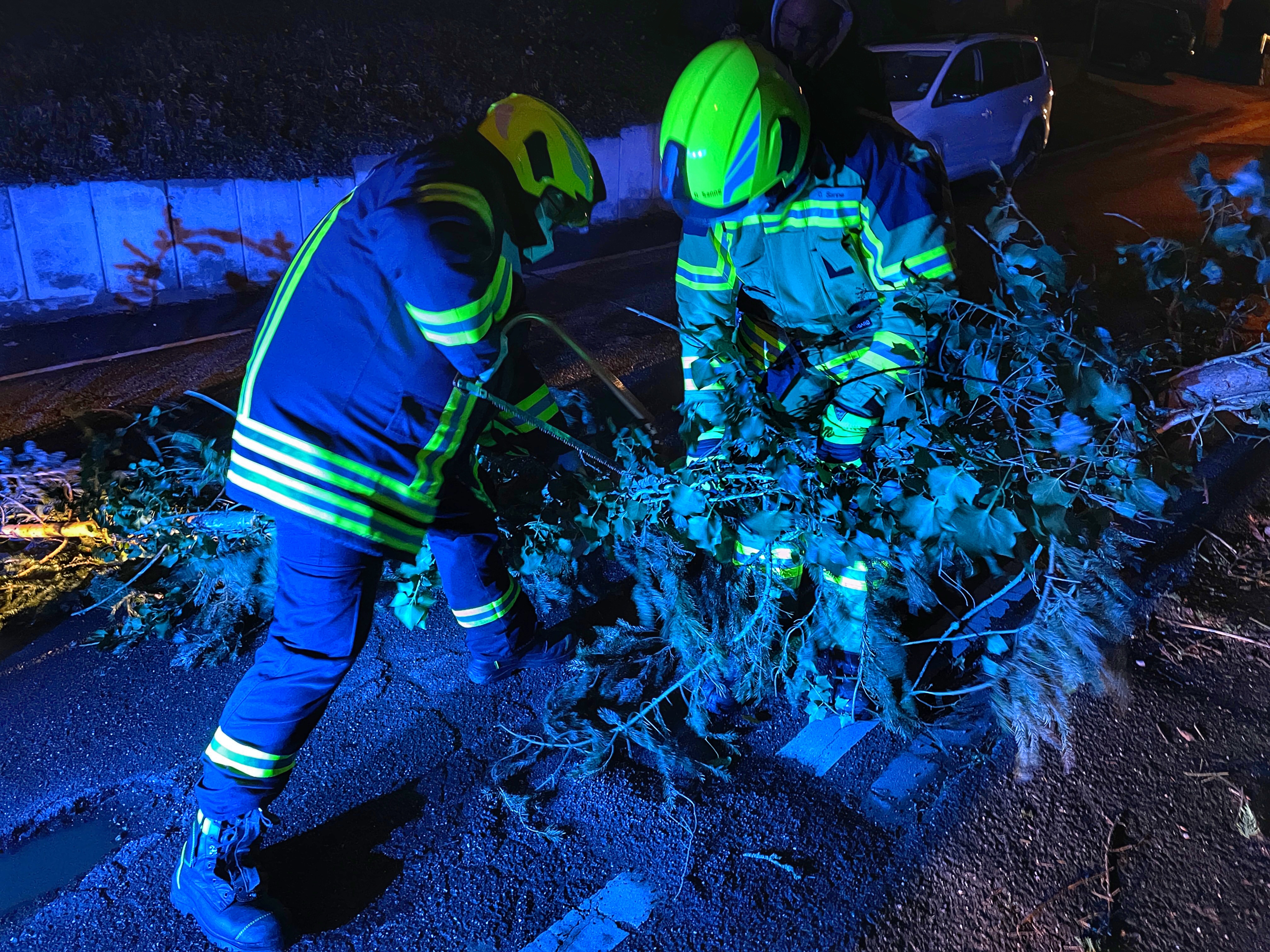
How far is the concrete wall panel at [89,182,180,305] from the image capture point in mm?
6371

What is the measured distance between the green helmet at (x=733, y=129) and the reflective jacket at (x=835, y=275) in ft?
0.54

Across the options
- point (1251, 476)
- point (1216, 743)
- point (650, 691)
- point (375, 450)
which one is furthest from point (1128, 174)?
point (375, 450)

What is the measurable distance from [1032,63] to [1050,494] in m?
10.2

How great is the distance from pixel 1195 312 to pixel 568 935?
297cm

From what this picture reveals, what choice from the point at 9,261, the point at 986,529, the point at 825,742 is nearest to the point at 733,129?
the point at 986,529

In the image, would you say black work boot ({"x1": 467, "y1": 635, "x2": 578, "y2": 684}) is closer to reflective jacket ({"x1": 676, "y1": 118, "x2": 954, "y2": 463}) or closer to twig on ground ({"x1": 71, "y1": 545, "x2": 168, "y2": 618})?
reflective jacket ({"x1": 676, "y1": 118, "x2": 954, "y2": 463})

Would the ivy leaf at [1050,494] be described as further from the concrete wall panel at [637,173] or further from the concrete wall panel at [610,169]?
the concrete wall panel at [637,173]

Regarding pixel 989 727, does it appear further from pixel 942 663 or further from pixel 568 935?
pixel 568 935

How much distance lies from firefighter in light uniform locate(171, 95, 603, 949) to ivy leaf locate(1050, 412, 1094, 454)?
141cm

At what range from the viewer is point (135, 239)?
6.50 meters

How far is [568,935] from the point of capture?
2.25m

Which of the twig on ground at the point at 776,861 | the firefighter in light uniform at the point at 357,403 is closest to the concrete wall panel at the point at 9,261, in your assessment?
the firefighter in light uniform at the point at 357,403

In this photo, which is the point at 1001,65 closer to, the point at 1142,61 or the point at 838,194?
the point at 838,194

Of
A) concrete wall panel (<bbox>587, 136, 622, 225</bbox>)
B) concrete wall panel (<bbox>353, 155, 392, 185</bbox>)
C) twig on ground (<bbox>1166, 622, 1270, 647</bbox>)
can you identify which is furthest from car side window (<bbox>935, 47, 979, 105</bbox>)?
twig on ground (<bbox>1166, 622, 1270, 647</bbox>)
